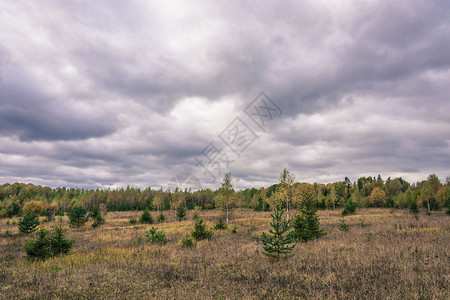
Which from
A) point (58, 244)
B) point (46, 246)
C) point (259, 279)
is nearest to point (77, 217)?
point (58, 244)

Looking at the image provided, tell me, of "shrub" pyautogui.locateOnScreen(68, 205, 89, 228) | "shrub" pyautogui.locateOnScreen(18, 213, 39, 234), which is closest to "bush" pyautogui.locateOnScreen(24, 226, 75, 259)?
"shrub" pyautogui.locateOnScreen(18, 213, 39, 234)

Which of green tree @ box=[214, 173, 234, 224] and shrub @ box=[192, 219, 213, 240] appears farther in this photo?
green tree @ box=[214, 173, 234, 224]

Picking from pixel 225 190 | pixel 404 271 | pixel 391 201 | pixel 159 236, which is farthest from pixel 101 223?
pixel 391 201

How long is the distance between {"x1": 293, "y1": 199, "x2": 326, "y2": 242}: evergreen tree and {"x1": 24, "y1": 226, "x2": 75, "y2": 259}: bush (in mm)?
13524

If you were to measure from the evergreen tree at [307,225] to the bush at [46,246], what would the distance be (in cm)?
1352

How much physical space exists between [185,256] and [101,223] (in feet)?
96.7

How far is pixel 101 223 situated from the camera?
33125mm

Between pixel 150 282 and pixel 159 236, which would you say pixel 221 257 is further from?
pixel 159 236

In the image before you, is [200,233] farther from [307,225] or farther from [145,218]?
[145,218]

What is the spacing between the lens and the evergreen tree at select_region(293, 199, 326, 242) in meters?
13.8

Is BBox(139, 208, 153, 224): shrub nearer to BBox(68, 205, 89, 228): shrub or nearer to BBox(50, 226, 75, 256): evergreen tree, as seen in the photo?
BBox(68, 205, 89, 228): shrub

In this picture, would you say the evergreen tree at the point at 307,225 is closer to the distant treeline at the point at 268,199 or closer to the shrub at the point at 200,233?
the shrub at the point at 200,233

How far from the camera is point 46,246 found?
11.5 metres

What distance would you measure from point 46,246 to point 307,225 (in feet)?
49.9
